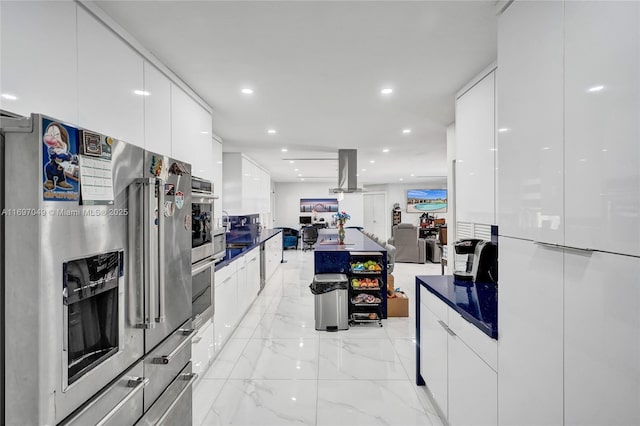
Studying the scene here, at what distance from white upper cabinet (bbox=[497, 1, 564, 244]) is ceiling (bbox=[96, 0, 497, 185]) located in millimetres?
472

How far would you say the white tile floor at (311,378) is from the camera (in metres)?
2.13

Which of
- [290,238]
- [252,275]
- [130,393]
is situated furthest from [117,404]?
[290,238]

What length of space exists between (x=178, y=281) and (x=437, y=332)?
172 cm

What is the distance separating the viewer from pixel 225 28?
69.7 inches

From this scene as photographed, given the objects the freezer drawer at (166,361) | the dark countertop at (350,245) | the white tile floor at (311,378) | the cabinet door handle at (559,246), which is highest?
the cabinet door handle at (559,246)

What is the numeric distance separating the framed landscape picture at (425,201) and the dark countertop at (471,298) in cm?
1003

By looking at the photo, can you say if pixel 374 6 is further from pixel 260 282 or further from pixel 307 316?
pixel 260 282

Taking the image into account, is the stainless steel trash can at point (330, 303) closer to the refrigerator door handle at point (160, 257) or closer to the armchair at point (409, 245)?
the refrigerator door handle at point (160, 257)

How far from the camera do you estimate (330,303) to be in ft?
12.1

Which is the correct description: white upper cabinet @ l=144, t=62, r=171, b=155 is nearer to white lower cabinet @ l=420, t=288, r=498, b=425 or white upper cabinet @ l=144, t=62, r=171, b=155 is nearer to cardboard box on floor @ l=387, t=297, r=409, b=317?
white lower cabinet @ l=420, t=288, r=498, b=425

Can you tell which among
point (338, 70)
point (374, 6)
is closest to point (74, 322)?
point (374, 6)

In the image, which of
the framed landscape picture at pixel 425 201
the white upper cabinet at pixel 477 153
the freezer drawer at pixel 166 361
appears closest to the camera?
the freezer drawer at pixel 166 361

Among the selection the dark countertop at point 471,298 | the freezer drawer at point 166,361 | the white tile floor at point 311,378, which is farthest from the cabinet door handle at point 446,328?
the freezer drawer at point 166,361

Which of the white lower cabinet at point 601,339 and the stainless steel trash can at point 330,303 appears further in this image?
the stainless steel trash can at point 330,303
